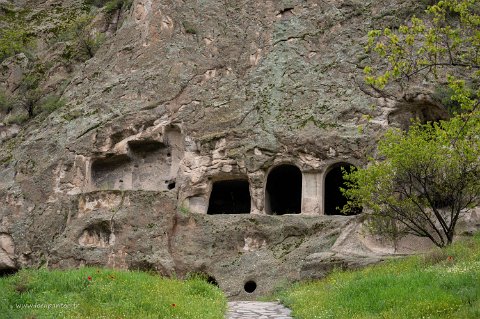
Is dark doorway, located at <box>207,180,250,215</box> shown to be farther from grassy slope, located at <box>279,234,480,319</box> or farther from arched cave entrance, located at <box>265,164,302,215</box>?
grassy slope, located at <box>279,234,480,319</box>

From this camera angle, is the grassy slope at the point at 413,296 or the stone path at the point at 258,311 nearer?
the grassy slope at the point at 413,296

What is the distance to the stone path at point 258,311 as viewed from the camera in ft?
36.1

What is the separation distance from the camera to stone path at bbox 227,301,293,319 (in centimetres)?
1101

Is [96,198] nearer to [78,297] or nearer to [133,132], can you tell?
[133,132]

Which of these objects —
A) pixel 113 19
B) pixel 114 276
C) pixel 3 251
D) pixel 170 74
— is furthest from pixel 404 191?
pixel 113 19

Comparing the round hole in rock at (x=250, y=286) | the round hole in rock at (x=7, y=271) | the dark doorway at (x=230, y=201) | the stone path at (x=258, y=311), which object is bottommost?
the stone path at (x=258, y=311)

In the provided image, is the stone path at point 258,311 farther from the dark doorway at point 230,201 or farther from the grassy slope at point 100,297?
the dark doorway at point 230,201

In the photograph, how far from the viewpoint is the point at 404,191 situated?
54.7ft

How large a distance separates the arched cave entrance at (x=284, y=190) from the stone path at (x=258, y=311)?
12500 mm

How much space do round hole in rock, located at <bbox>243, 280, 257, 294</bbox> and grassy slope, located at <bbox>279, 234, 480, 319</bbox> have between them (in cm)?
707

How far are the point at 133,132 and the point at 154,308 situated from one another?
16462 millimetres

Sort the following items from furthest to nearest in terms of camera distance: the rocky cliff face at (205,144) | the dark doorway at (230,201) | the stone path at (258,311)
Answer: the dark doorway at (230,201), the rocky cliff face at (205,144), the stone path at (258,311)

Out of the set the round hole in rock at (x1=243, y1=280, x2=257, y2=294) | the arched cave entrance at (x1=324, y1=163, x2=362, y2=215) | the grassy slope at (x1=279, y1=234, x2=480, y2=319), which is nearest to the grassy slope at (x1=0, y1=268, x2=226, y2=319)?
the grassy slope at (x1=279, y1=234, x2=480, y2=319)

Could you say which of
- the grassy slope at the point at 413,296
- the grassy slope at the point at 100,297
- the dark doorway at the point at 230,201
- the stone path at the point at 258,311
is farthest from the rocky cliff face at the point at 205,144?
the grassy slope at the point at 100,297
